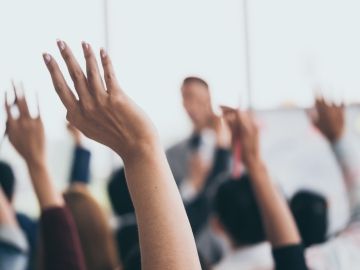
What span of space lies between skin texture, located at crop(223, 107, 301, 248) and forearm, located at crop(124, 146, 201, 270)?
0.84 metres

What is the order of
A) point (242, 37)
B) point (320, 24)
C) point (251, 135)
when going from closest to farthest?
1. point (251, 135)
2. point (242, 37)
3. point (320, 24)

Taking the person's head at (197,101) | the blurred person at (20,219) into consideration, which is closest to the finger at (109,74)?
the blurred person at (20,219)

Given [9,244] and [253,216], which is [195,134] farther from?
[9,244]

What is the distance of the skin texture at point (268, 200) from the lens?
1.41m

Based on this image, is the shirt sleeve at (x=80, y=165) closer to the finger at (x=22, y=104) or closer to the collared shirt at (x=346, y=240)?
the collared shirt at (x=346, y=240)

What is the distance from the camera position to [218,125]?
265cm

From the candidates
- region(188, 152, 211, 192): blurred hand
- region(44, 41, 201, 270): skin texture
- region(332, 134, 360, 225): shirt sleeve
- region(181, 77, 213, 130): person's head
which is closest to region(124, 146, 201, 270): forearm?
region(44, 41, 201, 270): skin texture

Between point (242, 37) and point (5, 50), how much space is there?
1.16 metres

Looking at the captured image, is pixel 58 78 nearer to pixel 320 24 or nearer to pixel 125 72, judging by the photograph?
pixel 125 72

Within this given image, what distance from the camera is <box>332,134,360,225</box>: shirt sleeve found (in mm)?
1608

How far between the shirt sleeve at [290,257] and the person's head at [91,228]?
679mm

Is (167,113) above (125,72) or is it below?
below

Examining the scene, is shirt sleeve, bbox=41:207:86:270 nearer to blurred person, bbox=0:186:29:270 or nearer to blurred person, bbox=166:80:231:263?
blurred person, bbox=0:186:29:270

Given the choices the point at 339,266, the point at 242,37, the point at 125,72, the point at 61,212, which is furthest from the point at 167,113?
the point at 61,212
